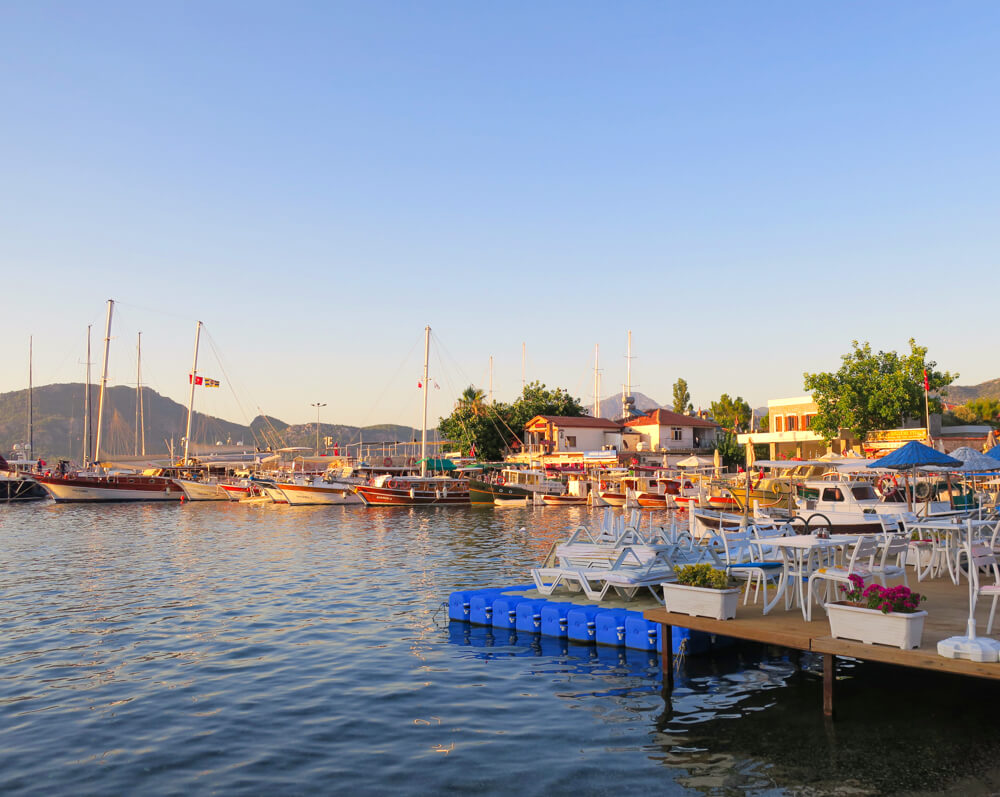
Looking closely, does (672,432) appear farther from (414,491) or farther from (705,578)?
(705,578)

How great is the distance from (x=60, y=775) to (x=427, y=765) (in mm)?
4591

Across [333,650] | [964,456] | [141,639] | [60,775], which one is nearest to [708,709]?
[333,650]

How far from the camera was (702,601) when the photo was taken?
41.8ft

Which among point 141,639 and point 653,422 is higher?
point 653,422

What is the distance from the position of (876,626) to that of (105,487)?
8309 centimetres

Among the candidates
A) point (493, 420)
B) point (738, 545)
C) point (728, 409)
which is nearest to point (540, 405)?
point (493, 420)

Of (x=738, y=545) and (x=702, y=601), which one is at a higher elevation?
(x=738, y=545)

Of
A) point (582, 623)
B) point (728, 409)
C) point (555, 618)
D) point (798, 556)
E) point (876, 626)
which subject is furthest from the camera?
point (728, 409)

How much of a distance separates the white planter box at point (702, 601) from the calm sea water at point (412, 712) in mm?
1372

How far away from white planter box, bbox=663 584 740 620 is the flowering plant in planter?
2084 millimetres

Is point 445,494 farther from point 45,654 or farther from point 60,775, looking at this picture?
point 60,775

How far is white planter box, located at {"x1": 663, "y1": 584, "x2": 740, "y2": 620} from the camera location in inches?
495

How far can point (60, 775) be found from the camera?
10.2 meters

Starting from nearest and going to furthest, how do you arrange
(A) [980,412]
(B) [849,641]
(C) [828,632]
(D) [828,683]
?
(B) [849,641] → (C) [828,632] → (D) [828,683] → (A) [980,412]
